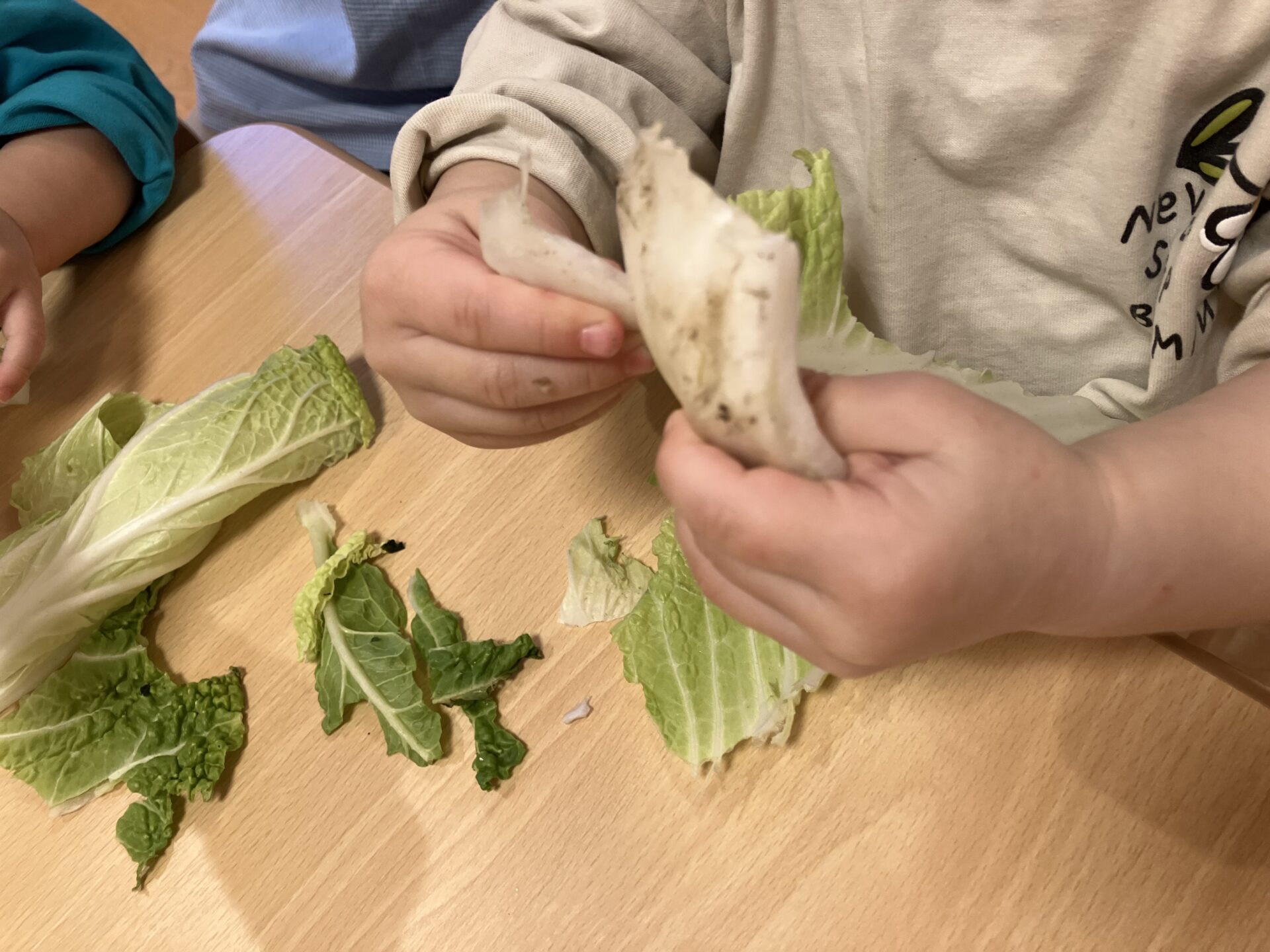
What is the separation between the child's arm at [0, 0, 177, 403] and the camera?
0.87m

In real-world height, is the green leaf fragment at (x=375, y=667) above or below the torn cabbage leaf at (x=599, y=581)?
below

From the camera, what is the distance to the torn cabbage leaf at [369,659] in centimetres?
62

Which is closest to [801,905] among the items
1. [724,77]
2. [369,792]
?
[369,792]

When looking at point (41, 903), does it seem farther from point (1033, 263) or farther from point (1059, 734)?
point (1033, 263)

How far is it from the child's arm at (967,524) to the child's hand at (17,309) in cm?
71

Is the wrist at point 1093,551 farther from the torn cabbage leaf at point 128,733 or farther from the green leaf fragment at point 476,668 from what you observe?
the torn cabbage leaf at point 128,733

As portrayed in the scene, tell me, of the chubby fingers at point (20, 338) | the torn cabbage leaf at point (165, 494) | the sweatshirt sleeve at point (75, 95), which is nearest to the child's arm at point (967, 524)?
the torn cabbage leaf at point (165, 494)

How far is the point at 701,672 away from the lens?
0.59m

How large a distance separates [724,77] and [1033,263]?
1.00ft

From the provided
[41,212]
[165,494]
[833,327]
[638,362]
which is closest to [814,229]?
[833,327]

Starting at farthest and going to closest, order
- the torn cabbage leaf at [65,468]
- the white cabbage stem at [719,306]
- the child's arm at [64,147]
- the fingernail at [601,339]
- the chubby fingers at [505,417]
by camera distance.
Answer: the child's arm at [64,147] < the torn cabbage leaf at [65,468] < the chubby fingers at [505,417] < the fingernail at [601,339] < the white cabbage stem at [719,306]

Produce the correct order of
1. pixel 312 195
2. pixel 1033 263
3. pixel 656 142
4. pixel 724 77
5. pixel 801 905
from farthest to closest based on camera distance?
pixel 312 195 < pixel 724 77 < pixel 1033 263 < pixel 801 905 < pixel 656 142

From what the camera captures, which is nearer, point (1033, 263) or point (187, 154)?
point (1033, 263)

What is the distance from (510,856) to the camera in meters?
0.57
